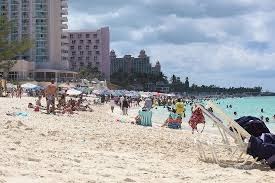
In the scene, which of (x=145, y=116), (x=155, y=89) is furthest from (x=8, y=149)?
(x=155, y=89)

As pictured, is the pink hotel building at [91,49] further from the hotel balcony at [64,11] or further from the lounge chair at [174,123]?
the lounge chair at [174,123]

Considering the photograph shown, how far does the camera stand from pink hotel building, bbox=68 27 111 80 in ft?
515

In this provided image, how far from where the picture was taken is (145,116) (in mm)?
22109

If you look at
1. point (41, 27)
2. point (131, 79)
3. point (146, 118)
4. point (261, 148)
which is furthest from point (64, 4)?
point (261, 148)

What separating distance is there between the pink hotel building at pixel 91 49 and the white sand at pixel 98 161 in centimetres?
14335

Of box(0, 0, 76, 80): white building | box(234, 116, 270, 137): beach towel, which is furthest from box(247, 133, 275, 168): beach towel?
box(0, 0, 76, 80): white building

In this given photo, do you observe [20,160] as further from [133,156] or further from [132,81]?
[132,81]

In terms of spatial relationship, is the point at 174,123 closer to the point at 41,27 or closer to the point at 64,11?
the point at 41,27

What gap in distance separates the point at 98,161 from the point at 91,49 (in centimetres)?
15035

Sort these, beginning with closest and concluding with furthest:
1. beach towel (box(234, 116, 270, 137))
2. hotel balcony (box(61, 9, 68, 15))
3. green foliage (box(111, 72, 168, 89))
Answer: beach towel (box(234, 116, 270, 137)) < hotel balcony (box(61, 9, 68, 15)) < green foliage (box(111, 72, 168, 89))

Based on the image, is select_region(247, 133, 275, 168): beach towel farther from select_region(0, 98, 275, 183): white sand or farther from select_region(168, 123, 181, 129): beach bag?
select_region(168, 123, 181, 129): beach bag

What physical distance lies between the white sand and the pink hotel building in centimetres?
14335

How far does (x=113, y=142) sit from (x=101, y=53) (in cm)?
14651

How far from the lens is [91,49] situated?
15800 cm
